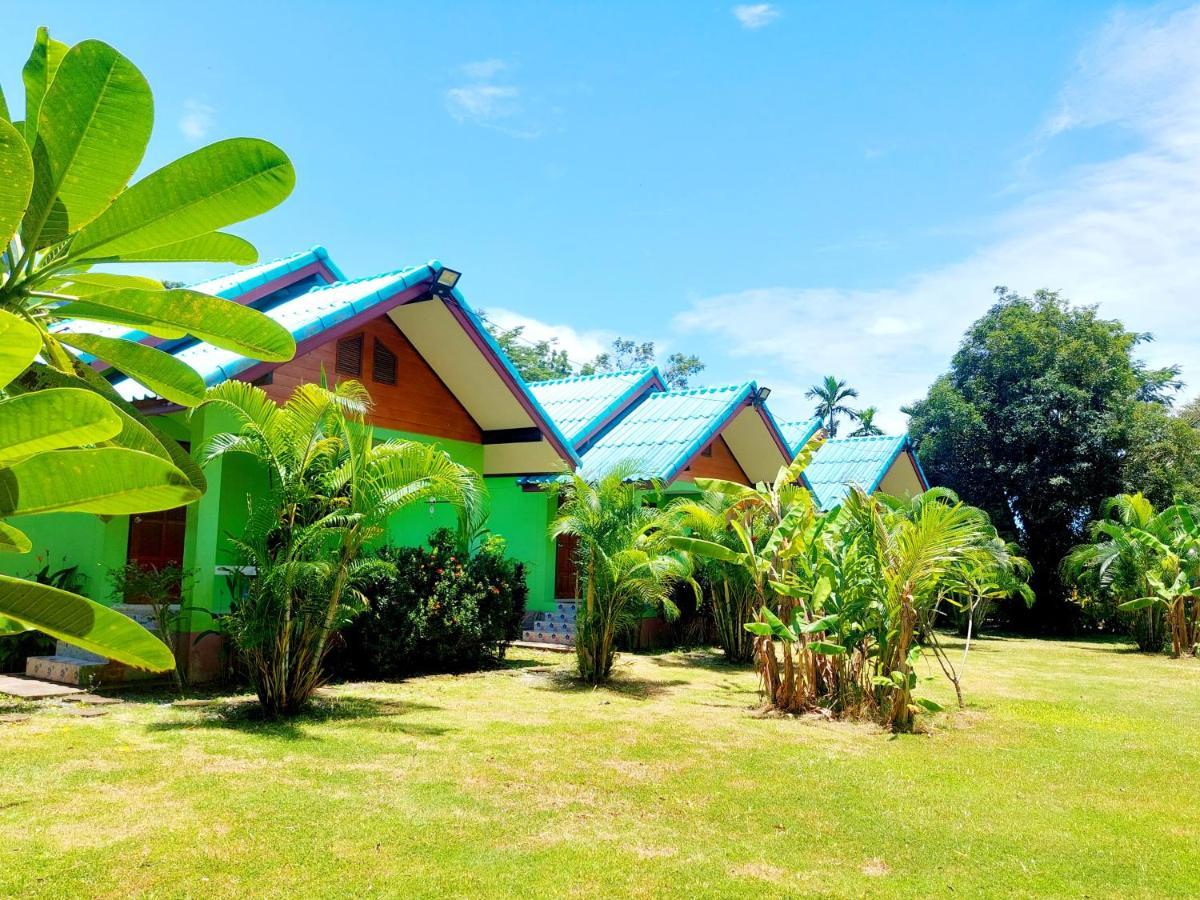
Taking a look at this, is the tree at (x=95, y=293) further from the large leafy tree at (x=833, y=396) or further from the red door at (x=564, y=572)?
the large leafy tree at (x=833, y=396)

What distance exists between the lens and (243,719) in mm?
8258

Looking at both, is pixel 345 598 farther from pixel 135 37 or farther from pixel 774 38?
pixel 774 38

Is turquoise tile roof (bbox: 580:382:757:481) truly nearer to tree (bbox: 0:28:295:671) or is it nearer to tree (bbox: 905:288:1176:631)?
tree (bbox: 905:288:1176:631)

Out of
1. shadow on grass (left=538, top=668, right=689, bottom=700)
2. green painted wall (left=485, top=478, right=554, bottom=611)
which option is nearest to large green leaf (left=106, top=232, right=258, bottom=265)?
shadow on grass (left=538, top=668, right=689, bottom=700)

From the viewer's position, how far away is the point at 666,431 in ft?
59.2

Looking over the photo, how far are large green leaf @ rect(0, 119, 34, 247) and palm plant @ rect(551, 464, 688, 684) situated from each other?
980cm

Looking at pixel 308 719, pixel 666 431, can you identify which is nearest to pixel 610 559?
pixel 308 719

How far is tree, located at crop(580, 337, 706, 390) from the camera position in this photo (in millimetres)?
49062

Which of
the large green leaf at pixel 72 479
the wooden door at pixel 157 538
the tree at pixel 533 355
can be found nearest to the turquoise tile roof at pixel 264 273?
the wooden door at pixel 157 538

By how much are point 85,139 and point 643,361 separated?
49.5 metres

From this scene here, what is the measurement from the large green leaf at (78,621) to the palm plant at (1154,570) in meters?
19.9

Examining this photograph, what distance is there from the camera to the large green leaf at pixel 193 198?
5.29ft

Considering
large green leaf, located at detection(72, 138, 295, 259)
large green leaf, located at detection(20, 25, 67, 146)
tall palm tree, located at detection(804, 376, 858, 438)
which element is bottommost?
large green leaf, located at detection(72, 138, 295, 259)

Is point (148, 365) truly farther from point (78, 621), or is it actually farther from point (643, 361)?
point (643, 361)
